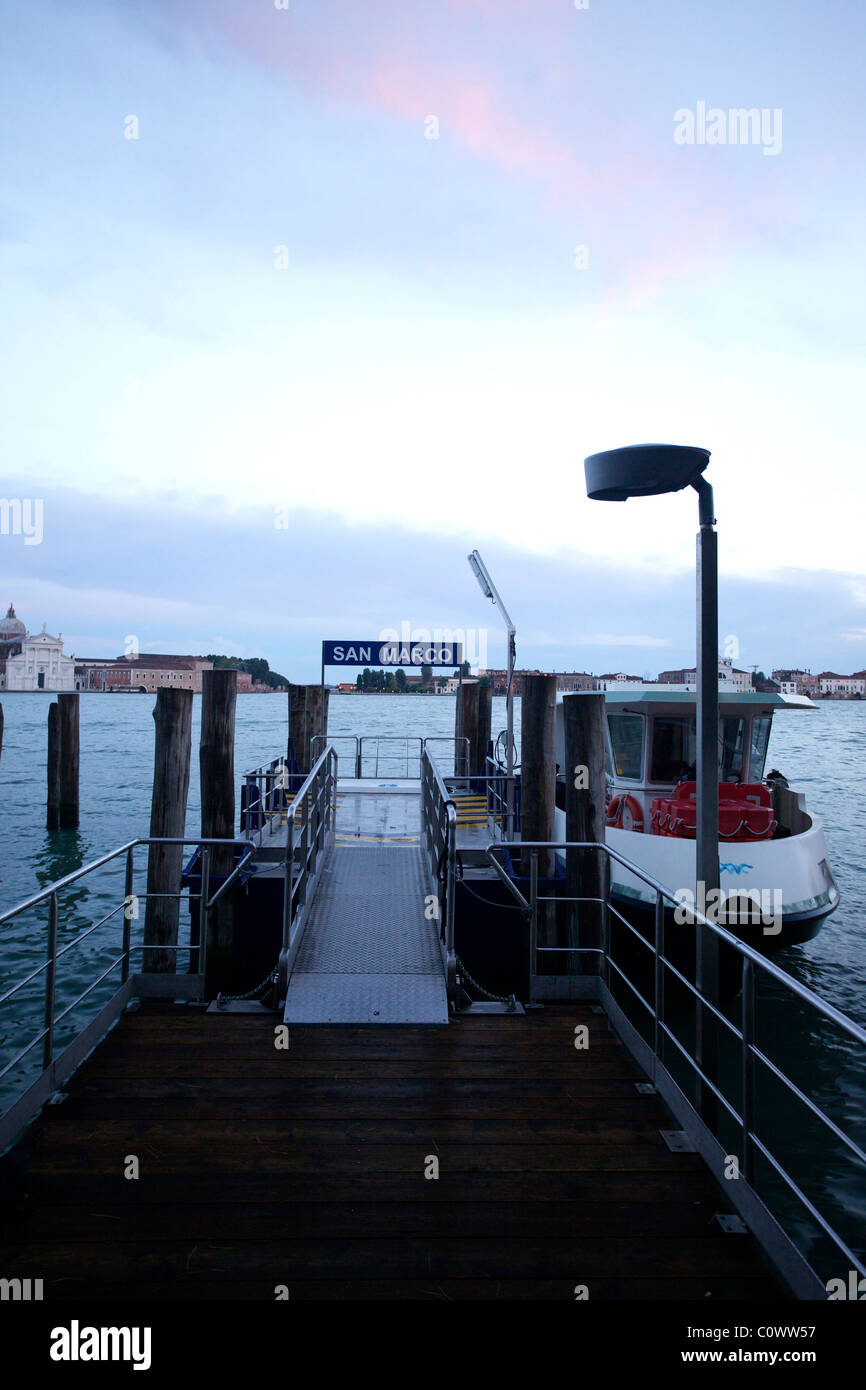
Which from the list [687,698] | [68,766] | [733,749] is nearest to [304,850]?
[687,698]

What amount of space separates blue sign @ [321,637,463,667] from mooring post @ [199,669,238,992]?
579cm

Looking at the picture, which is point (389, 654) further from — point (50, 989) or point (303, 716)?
point (50, 989)

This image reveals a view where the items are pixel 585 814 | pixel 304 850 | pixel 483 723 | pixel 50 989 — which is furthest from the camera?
pixel 483 723

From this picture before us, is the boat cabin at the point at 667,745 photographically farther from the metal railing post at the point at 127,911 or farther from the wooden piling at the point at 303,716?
the metal railing post at the point at 127,911

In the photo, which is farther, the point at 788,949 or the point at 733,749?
the point at 788,949

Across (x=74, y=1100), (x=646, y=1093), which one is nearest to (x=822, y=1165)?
(x=646, y=1093)

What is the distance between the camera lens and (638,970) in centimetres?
968

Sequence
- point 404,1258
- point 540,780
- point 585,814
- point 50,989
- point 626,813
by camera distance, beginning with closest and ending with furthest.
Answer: point 404,1258
point 50,989
point 585,814
point 540,780
point 626,813

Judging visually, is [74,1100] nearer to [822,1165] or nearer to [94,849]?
[822,1165]

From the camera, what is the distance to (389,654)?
15625 mm

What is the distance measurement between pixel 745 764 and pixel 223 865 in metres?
7.48

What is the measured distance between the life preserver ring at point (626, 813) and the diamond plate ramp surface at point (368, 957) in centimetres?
348

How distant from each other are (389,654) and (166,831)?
25.5 ft

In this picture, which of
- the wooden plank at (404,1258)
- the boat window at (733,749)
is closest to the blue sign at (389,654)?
the boat window at (733,749)
